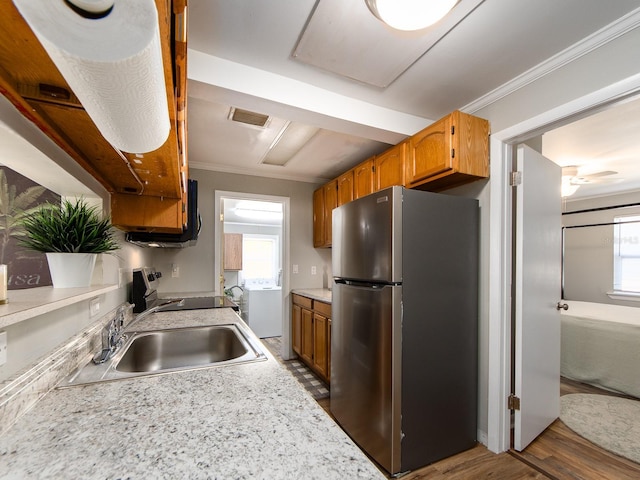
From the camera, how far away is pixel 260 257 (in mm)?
7367

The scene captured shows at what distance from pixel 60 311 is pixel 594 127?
3641mm

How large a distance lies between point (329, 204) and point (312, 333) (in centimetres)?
143

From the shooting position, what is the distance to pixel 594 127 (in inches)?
94.3

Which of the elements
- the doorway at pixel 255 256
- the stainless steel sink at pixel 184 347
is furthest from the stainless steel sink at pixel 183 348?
the doorway at pixel 255 256

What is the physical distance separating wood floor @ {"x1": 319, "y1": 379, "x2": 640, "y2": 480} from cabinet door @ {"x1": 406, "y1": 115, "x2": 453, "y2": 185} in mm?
1772

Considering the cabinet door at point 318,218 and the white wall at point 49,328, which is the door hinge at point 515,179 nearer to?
the cabinet door at point 318,218

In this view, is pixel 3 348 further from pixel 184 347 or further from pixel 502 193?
pixel 502 193

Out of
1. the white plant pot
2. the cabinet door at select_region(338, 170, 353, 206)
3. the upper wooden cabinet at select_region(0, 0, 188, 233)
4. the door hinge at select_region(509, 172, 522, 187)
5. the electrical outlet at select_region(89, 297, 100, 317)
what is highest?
the cabinet door at select_region(338, 170, 353, 206)

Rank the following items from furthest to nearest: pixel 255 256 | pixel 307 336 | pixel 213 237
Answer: pixel 255 256, pixel 213 237, pixel 307 336

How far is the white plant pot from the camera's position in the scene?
98 centimetres

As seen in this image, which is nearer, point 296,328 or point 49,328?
point 49,328

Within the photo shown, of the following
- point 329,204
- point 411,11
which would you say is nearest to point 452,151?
point 411,11

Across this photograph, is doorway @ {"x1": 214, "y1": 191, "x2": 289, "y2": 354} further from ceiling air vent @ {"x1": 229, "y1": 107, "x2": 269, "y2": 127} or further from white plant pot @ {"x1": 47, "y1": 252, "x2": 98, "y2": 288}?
white plant pot @ {"x1": 47, "y1": 252, "x2": 98, "y2": 288}

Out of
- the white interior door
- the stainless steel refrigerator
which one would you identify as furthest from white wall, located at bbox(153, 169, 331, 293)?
the white interior door
